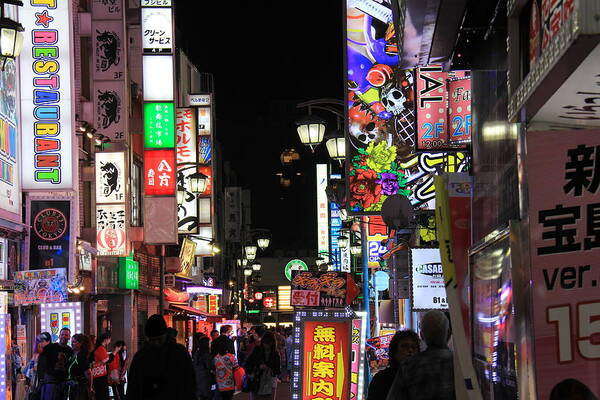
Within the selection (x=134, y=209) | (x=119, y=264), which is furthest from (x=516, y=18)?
(x=134, y=209)

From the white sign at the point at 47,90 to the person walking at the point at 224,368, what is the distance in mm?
5560

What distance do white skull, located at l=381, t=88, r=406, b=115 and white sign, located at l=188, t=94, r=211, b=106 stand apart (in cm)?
2722

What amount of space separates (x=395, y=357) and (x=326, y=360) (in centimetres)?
638

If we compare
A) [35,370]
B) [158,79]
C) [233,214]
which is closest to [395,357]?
[35,370]

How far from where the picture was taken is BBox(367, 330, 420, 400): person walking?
28.2 ft

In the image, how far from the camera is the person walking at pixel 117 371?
72.7 feet

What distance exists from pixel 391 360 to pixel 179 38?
156 feet

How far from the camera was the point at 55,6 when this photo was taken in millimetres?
21906

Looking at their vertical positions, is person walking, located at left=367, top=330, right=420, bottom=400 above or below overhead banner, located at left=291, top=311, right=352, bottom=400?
above

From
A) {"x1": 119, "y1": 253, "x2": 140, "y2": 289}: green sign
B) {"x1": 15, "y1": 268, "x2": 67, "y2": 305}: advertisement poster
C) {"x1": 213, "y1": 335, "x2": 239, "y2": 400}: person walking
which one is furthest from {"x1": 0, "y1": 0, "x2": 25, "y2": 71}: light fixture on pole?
{"x1": 119, "y1": 253, "x2": 140, "y2": 289}: green sign

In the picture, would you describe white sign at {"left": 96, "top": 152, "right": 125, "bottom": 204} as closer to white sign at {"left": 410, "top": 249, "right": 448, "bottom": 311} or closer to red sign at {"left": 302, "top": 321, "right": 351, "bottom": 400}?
red sign at {"left": 302, "top": 321, "right": 351, "bottom": 400}

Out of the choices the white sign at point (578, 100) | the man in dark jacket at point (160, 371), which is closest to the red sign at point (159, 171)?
the man in dark jacket at point (160, 371)

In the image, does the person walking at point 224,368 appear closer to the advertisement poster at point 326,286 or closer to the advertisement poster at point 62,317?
the advertisement poster at point 326,286

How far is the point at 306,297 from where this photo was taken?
19.2m
